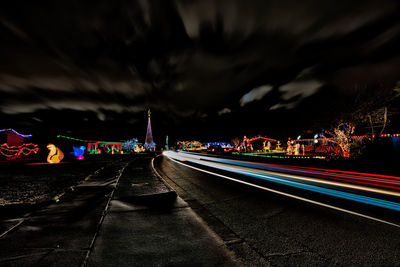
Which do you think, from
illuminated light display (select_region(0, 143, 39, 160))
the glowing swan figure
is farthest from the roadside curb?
illuminated light display (select_region(0, 143, 39, 160))

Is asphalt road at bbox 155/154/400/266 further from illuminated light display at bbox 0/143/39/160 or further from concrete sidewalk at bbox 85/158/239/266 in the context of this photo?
illuminated light display at bbox 0/143/39/160

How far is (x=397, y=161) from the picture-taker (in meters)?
12.6

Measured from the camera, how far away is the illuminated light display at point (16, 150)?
20.7m

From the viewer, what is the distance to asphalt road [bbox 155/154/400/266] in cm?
271

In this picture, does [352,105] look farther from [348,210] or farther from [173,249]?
[173,249]

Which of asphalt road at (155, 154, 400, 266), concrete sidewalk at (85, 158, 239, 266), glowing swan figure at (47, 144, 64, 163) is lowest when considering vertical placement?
asphalt road at (155, 154, 400, 266)

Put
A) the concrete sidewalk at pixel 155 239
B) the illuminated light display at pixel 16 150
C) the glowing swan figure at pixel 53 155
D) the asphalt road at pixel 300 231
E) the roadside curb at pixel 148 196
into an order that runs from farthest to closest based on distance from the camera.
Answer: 1. the illuminated light display at pixel 16 150
2. the glowing swan figure at pixel 53 155
3. the roadside curb at pixel 148 196
4. the asphalt road at pixel 300 231
5. the concrete sidewalk at pixel 155 239

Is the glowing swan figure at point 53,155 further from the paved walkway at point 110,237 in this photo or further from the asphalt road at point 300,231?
the asphalt road at point 300,231

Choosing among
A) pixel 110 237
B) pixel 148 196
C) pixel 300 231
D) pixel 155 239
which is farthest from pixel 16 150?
pixel 300 231

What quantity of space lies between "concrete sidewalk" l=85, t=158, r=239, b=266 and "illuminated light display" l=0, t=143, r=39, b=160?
83.6 ft

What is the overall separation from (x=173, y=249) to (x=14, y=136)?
30.8 metres

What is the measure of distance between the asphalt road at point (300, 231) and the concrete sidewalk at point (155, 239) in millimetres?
371

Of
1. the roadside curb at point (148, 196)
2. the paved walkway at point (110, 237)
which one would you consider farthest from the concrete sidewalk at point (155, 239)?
the roadside curb at point (148, 196)

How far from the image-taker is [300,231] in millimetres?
3607
